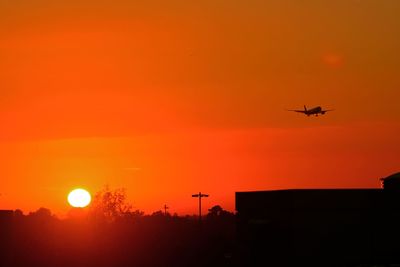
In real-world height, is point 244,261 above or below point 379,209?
below

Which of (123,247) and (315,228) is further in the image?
(123,247)

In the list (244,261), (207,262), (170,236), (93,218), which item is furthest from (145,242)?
(93,218)

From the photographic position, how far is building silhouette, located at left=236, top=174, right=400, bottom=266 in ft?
214

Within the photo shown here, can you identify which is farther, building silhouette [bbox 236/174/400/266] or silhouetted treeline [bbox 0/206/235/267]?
silhouetted treeline [bbox 0/206/235/267]

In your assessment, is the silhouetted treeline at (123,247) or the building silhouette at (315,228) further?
the silhouetted treeline at (123,247)

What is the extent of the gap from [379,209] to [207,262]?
23.1 m

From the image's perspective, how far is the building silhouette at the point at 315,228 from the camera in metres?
65.2

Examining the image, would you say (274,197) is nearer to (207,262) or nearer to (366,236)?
(366,236)

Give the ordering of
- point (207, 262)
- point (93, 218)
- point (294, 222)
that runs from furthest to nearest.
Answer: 1. point (93, 218)
2. point (207, 262)
3. point (294, 222)

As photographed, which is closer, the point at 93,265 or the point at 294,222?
the point at 294,222

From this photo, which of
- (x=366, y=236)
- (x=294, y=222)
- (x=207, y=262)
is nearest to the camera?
(x=294, y=222)

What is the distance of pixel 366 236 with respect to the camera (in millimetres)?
69375

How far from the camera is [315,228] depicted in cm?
6631

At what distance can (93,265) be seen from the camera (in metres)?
86.2
